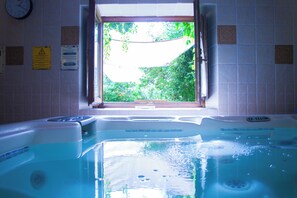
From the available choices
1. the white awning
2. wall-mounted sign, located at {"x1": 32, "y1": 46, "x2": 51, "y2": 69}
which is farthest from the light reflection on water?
the white awning

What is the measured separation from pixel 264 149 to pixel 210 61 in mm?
1339

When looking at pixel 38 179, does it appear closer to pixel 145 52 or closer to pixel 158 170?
pixel 158 170

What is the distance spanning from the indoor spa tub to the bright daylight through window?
80cm

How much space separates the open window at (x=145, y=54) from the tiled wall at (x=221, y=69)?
26 cm

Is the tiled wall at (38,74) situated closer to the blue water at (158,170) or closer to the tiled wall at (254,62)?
the blue water at (158,170)

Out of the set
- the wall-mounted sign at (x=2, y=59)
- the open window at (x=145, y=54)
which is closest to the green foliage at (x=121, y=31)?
the open window at (x=145, y=54)

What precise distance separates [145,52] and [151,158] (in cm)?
227

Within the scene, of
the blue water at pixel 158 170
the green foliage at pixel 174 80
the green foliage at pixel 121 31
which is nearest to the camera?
the blue water at pixel 158 170

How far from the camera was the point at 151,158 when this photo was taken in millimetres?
1171

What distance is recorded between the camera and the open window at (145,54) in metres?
2.38

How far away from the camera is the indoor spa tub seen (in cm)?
78

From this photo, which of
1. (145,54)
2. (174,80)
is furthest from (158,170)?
(174,80)

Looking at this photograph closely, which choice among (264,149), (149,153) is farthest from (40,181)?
(264,149)

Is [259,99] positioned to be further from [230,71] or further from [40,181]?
[40,181]
